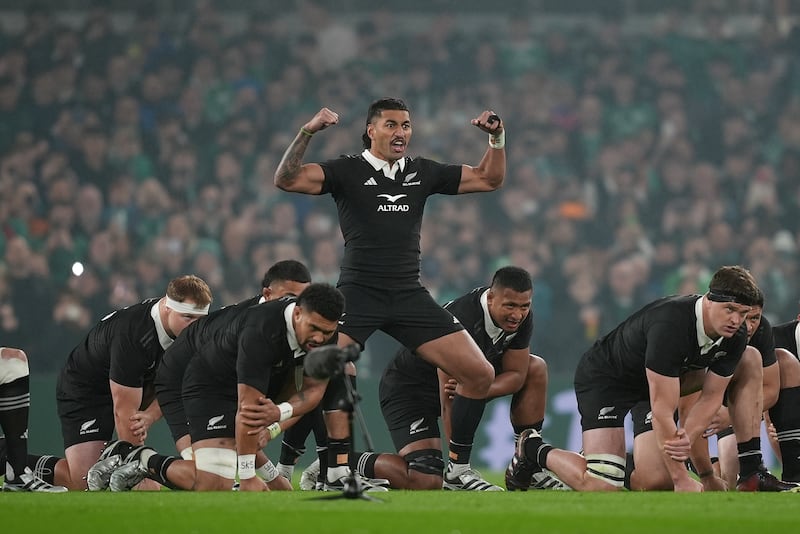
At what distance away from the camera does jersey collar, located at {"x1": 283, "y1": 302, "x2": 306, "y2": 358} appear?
841 centimetres

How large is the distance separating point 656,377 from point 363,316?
2.02 meters

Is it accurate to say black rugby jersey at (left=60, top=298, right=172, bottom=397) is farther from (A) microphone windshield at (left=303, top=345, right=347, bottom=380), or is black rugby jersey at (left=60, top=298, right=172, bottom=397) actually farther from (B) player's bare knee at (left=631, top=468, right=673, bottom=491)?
(B) player's bare knee at (left=631, top=468, right=673, bottom=491)

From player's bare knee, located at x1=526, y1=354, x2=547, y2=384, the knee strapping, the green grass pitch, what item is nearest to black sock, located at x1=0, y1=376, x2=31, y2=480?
the green grass pitch

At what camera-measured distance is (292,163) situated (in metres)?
9.19

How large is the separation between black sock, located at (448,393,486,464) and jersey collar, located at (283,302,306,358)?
1843mm

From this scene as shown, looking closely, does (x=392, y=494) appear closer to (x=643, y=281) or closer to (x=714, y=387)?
(x=714, y=387)

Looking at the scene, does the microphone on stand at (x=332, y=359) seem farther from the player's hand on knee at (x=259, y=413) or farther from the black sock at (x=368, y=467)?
the black sock at (x=368, y=467)

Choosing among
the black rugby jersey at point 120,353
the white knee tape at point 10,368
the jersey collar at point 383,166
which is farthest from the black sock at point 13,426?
the jersey collar at point 383,166

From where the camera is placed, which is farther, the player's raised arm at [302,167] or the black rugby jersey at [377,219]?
the black rugby jersey at [377,219]

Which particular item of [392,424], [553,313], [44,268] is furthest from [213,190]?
[392,424]

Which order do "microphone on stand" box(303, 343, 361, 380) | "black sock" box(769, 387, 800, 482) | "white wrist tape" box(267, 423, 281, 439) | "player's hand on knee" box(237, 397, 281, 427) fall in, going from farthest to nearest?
"black sock" box(769, 387, 800, 482)
"white wrist tape" box(267, 423, 281, 439)
"player's hand on knee" box(237, 397, 281, 427)
"microphone on stand" box(303, 343, 361, 380)

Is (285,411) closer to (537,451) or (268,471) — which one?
(268,471)

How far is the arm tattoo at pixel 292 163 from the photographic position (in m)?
9.14

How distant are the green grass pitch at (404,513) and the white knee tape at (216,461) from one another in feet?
2.42
